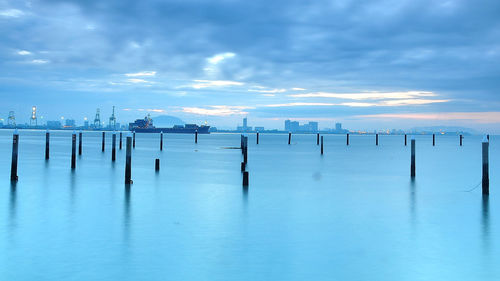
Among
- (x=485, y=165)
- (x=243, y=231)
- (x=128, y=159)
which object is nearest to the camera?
(x=243, y=231)

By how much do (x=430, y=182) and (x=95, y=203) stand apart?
59.6ft

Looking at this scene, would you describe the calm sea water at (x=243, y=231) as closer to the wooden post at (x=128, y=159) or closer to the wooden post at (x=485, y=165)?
the wooden post at (x=485, y=165)

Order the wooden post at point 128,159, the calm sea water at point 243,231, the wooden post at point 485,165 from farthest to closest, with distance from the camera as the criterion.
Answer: the wooden post at point 128,159 < the wooden post at point 485,165 < the calm sea water at point 243,231

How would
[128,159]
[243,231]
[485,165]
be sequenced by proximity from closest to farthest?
[243,231] → [485,165] → [128,159]

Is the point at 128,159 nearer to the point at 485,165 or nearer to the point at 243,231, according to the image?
the point at 243,231

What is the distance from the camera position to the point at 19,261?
9.59 metres

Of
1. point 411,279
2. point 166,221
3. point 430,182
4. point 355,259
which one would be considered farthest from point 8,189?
point 430,182

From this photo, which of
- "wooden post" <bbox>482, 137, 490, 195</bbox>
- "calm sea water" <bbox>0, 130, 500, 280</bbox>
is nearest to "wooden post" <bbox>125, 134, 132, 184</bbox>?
"calm sea water" <bbox>0, 130, 500, 280</bbox>

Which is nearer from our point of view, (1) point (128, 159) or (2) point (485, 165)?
(2) point (485, 165)

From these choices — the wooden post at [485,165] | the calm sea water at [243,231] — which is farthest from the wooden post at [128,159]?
the wooden post at [485,165]

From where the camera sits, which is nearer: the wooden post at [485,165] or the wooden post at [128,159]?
the wooden post at [485,165]

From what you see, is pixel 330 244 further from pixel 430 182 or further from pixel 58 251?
pixel 430 182

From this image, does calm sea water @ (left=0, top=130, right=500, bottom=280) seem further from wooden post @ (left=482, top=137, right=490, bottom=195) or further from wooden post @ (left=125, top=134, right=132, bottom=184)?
wooden post @ (left=125, top=134, right=132, bottom=184)

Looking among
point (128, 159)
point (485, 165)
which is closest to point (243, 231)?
point (128, 159)
